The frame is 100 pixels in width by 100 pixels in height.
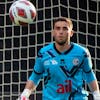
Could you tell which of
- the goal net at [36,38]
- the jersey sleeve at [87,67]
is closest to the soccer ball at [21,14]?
the goal net at [36,38]

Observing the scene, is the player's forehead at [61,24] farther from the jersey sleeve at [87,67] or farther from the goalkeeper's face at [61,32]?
the jersey sleeve at [87,67]

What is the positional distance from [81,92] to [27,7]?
2659 mm

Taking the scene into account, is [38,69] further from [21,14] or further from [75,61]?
[21,14]

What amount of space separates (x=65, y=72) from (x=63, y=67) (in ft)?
0.17

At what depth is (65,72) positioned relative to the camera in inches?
181

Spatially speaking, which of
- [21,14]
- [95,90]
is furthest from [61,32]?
[21,14]

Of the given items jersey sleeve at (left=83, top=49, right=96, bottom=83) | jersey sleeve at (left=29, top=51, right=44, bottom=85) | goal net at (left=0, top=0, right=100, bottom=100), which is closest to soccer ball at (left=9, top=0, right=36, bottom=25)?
goal net at (left=0, top=0, right=100, bottom=100)

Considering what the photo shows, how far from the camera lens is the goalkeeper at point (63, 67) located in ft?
15.0

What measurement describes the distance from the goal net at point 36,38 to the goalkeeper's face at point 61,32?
4.32 meters

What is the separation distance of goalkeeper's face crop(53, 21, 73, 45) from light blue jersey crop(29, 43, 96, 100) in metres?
0.16

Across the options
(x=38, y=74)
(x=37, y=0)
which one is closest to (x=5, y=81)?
(x=37, y=0)

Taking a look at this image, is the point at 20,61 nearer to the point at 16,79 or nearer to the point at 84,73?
the point at 16,79

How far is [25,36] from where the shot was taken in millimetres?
9133

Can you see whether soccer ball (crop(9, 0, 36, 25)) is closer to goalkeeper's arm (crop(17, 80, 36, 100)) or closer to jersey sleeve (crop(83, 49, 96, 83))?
goalkeeper's arm (crop(17, 80, 36, 100))
